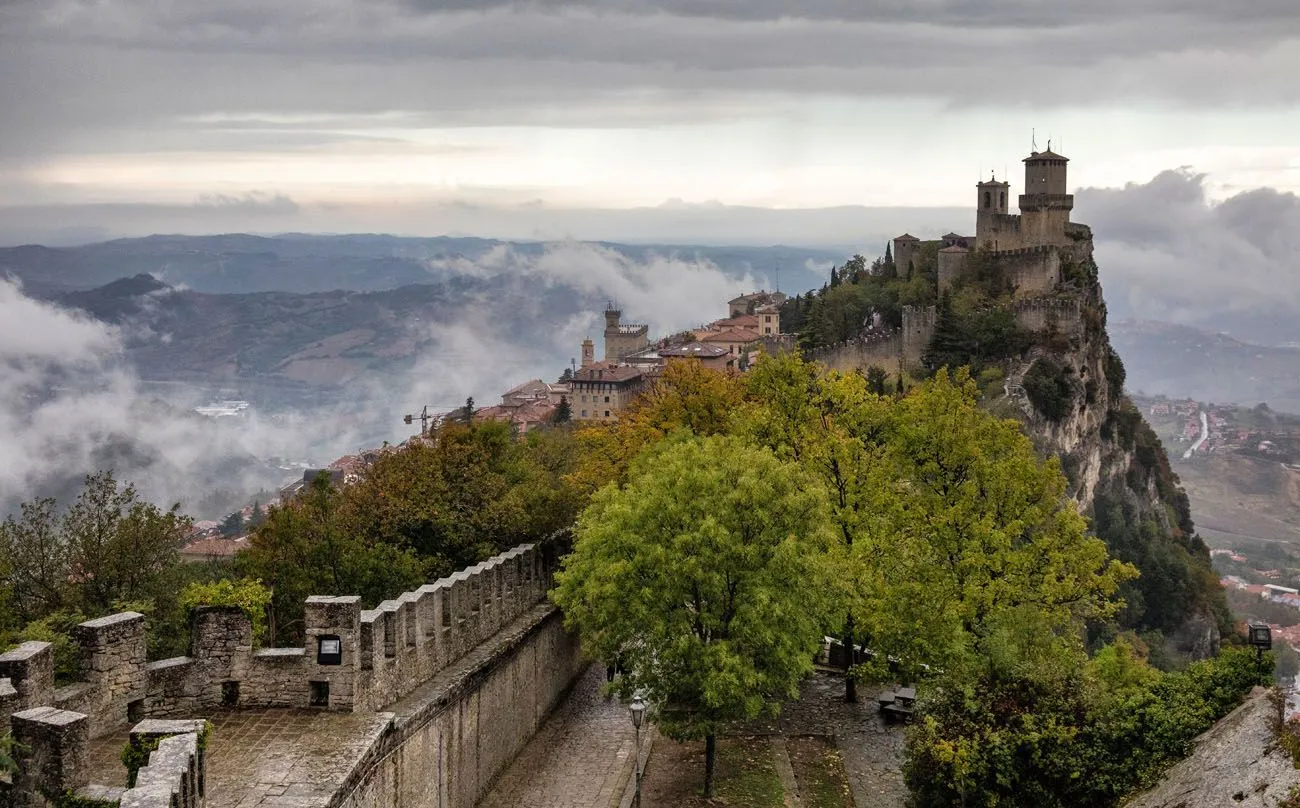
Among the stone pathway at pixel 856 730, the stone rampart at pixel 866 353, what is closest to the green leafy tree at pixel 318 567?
the stone pathway at pixel 856 730

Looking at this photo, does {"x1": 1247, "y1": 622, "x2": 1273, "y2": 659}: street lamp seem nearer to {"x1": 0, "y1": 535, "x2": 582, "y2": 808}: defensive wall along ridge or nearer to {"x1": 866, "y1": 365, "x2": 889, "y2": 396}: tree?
{"x1": 0, "y1": 535, "x2": 582, "y2": 808}: defensive wall along ridge

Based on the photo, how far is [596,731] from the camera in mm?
25109

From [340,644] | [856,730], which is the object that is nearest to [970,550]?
[856,730]

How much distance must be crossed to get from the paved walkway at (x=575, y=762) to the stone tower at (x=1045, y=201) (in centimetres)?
7212

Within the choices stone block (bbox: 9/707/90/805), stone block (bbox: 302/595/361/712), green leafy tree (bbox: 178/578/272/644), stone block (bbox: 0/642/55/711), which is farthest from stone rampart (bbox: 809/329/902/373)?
stone block (bbox: 9/707/90/805)

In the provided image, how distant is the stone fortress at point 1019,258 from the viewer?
3236 inches

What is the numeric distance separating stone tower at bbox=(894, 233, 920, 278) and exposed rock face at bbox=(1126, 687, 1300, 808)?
84618mm

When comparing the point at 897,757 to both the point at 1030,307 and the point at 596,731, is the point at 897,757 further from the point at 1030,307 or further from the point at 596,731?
the point at 1030,307

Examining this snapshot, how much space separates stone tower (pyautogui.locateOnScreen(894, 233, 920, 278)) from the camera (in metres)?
100

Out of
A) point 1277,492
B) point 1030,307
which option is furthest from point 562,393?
point 1277,492

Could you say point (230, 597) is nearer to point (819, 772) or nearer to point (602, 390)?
point (819, 772)

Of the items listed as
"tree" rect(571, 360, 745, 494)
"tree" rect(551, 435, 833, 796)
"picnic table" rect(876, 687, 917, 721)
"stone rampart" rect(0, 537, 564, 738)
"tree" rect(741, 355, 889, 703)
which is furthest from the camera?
"tree" rect(571, 360, 745, 494)

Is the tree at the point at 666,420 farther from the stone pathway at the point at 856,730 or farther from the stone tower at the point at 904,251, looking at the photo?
the stone tower at the point at 904,251

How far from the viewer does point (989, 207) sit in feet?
310
